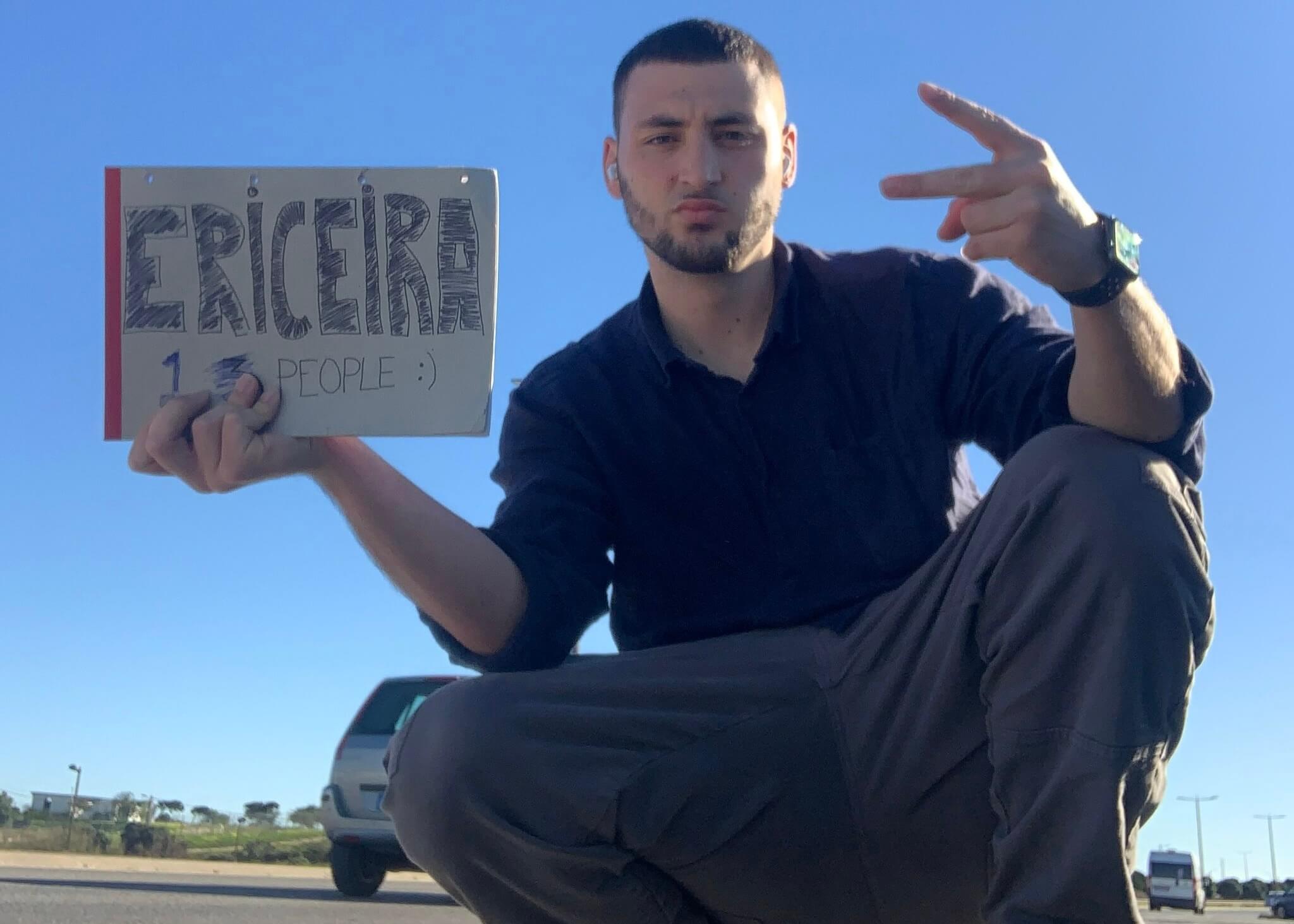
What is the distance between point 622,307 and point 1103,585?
1345 mm

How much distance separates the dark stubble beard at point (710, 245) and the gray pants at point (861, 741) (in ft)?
2.25

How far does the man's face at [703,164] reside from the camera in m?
2.27

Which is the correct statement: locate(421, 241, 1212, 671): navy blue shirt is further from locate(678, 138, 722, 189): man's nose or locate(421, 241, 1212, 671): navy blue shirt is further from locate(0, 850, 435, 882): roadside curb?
locate(0, 850, 435, 882): roadside curb

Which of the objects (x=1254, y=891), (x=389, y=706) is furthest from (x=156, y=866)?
(x=1254, y=891)

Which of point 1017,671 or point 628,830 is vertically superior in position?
point 1017,671

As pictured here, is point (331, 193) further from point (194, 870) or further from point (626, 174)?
point (194, 870)

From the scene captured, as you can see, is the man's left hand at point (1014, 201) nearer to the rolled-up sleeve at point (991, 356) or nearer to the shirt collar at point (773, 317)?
the rolled-up sleeve at point (991, 356)

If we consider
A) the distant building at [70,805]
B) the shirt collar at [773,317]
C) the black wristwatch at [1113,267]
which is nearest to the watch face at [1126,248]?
the black wristwatch at [1113,267]

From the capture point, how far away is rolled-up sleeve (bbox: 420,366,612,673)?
2.09 meters

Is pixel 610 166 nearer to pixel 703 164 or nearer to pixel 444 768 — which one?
pixel 703 164

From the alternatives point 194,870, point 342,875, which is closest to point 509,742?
point 342,875

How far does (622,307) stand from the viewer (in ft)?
8.63

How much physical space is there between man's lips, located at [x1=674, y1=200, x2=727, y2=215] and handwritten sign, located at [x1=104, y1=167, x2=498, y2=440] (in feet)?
1.23

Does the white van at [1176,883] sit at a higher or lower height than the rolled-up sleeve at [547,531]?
lower
